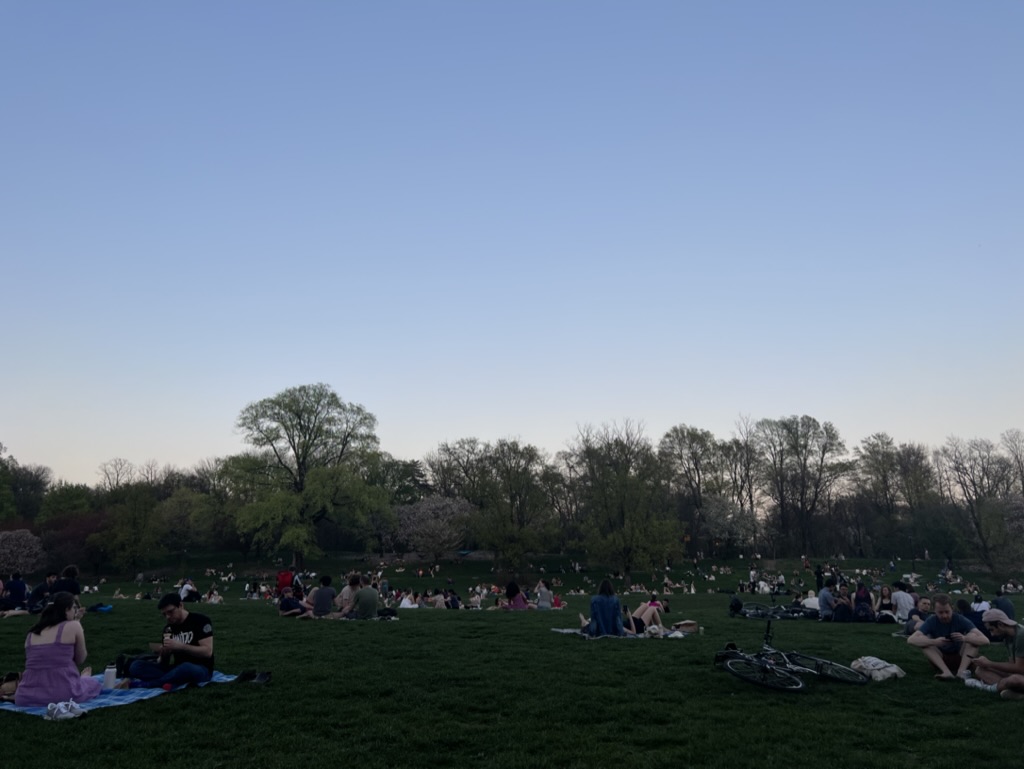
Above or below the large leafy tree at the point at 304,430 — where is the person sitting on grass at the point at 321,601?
below

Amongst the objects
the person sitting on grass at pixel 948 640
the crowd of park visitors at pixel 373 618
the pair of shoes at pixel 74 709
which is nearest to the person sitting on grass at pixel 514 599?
the crowd of park visitors at pixel 373 618

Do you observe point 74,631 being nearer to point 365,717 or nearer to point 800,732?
point 365,717

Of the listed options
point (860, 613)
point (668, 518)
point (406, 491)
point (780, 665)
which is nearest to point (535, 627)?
point (780, 665)

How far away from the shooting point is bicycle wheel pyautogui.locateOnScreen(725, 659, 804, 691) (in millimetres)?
9250

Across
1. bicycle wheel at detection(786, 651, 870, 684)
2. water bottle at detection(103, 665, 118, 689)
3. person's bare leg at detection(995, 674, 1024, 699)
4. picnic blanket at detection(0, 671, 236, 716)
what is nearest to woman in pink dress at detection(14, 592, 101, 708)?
picnic blanket at detection(0, 671, 236, 716)

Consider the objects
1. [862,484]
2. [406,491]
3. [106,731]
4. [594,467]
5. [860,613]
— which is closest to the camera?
[106,731]

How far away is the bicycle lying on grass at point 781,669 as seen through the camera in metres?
9.33

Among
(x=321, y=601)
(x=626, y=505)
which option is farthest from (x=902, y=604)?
(x=626, y=505)

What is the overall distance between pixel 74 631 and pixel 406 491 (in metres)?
82.3

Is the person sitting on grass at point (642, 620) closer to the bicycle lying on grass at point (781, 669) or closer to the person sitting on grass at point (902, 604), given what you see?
the bicycle lying on grass at point (781, 669)

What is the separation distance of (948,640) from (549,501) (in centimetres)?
5728

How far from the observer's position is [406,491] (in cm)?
8938

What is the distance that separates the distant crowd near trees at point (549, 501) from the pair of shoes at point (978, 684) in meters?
42.7

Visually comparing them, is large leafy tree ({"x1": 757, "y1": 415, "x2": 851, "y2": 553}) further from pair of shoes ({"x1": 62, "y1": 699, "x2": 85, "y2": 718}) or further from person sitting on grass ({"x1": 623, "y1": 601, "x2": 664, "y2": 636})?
pair of shoes ({"x1": 62, "y1": 699, "x2": 85, "y2": 718})
